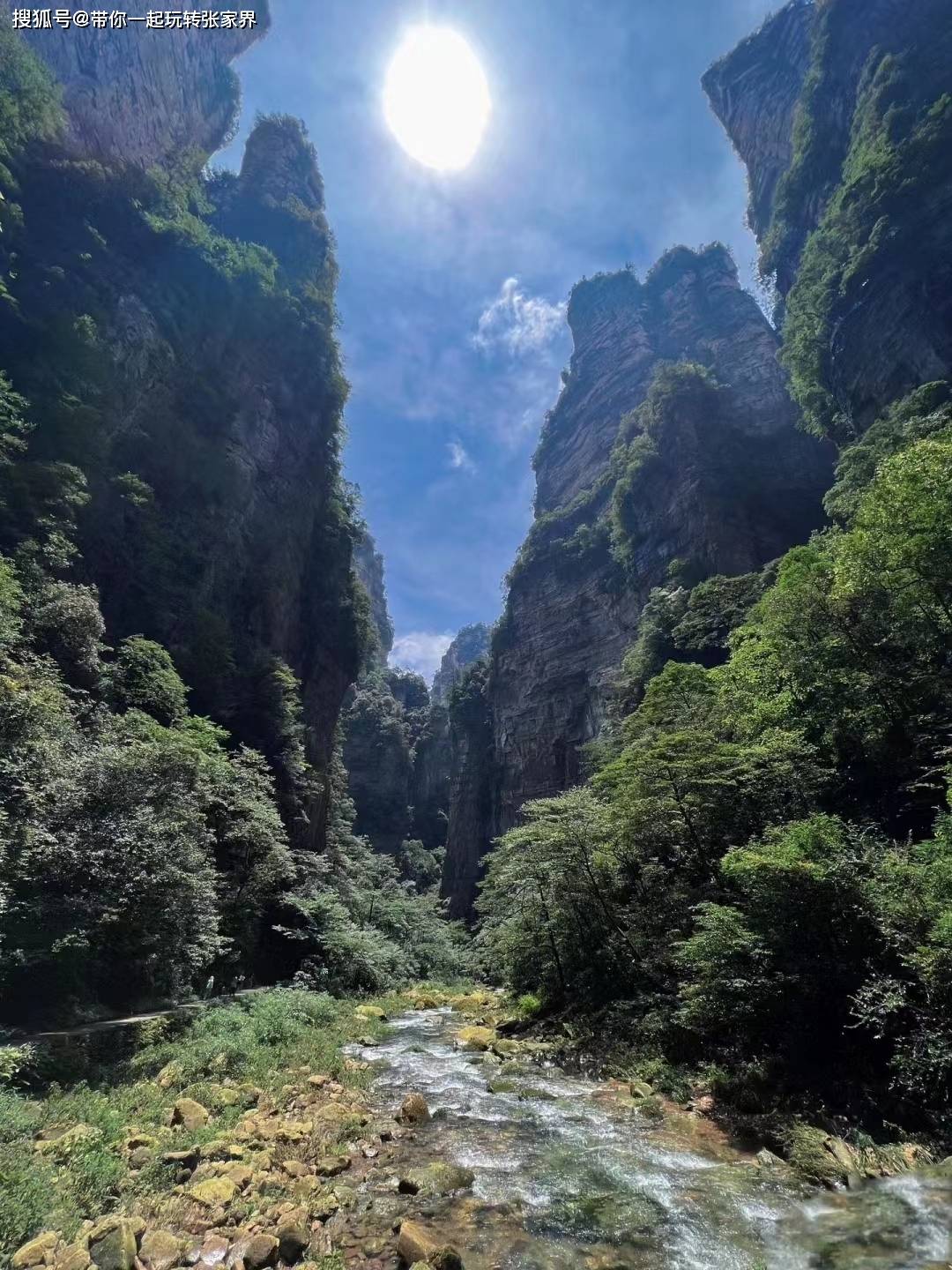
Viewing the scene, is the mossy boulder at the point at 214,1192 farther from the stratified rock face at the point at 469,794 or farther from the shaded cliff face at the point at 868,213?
the stratified rock face at the point at 469,794

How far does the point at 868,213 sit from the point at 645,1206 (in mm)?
37496

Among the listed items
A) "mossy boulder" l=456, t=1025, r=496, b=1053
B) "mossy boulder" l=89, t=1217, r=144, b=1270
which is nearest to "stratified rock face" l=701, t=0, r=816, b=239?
"mossy boulder" l=456, t=1025, r=496, b=1053

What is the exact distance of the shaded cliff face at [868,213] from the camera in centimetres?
2456

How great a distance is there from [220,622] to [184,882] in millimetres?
A: 19259

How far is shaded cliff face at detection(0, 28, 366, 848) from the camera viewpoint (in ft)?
83.8

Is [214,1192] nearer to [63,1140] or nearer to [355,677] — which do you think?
[63,1140]

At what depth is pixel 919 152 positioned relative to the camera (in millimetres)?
24766

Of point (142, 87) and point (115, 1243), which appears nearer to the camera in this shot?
point (115, 1243)

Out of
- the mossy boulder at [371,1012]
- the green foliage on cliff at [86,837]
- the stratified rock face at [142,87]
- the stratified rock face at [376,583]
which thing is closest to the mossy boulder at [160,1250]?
the green foliage on cliff at [86,837]

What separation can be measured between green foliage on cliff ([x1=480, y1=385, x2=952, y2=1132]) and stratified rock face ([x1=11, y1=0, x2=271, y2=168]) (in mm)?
44948

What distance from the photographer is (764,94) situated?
4856 cm

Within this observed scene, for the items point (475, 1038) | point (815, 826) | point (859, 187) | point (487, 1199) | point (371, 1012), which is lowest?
point (371, 1012)

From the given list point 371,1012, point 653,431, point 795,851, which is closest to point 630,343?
point 653,431

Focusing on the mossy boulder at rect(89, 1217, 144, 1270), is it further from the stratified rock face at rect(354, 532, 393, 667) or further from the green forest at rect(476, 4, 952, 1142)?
the stratified rock face at rect(354, 532, 393, 667)
